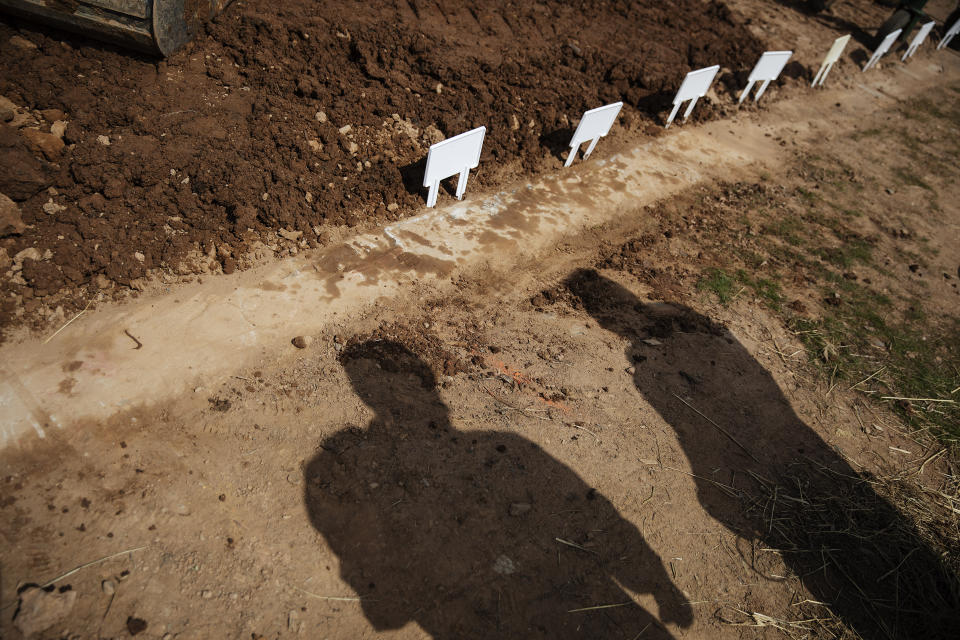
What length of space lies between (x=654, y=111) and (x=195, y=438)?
26.1ft

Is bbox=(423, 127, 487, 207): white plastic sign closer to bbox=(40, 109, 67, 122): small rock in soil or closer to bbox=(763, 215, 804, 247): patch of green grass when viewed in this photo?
bbox=(40, 109, 67, 122): small rock in soil

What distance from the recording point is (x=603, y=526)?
3.46 m

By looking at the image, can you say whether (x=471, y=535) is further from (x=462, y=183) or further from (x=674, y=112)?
(x=674, y=112)

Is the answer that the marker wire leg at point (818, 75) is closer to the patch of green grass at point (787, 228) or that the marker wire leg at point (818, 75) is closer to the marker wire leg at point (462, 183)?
the patch of green grass at point (787, 228)

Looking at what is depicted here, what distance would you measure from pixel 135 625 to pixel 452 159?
455 centimetres

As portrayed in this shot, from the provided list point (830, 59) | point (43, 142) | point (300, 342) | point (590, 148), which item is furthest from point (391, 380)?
point (830, 59)

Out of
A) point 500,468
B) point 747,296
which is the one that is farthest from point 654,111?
point 500,468

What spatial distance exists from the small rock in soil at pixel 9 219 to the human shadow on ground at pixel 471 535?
3188mm

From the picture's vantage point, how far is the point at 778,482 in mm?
3980

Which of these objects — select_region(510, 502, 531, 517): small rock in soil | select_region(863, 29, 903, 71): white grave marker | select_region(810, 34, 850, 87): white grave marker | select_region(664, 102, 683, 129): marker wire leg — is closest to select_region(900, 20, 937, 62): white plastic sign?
select_region(863, 29, 903, 71): white grave marker

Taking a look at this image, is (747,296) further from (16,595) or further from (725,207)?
(16,595)

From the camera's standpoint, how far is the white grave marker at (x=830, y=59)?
Result: 9.54 metres

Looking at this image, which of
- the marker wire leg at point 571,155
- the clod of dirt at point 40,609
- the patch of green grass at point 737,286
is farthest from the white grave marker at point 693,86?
the clod of dirt at point 40,609

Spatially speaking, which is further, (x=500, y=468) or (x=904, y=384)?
(x=904, y=384)
